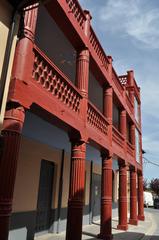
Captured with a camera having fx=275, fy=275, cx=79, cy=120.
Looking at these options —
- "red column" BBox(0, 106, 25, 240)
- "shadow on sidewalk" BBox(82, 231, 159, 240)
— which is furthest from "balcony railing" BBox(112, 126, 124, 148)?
"red column" BBox(0, 106, 25, 240)

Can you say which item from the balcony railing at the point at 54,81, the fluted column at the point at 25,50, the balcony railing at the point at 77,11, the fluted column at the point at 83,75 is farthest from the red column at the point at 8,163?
the balcony railing at the point at 77,11

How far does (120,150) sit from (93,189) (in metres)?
3.77

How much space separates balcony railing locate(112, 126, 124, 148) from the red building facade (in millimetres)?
43

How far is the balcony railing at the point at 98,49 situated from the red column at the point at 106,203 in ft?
11.5

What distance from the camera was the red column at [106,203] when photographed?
31.6ft

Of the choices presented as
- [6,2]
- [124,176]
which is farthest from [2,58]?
[124,176]

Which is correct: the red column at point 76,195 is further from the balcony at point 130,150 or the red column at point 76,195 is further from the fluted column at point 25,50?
the balcony at point 130,150

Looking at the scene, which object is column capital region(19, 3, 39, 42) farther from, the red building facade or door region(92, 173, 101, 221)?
door region(92, 173, 101, 221)

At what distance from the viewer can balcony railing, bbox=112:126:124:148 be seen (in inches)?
455

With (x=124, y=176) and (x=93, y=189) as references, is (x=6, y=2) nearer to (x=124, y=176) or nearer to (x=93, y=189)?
(x=124, y=176)

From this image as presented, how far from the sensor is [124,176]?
13055 millimetres

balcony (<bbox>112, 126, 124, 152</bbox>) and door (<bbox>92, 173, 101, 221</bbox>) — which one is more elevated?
balcony (<bbox>112, 126, 124, 152</bbox>)

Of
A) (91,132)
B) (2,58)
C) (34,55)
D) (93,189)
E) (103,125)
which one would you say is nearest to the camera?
(2,58)

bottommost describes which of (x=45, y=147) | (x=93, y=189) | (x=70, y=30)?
(x=93, y=189)
